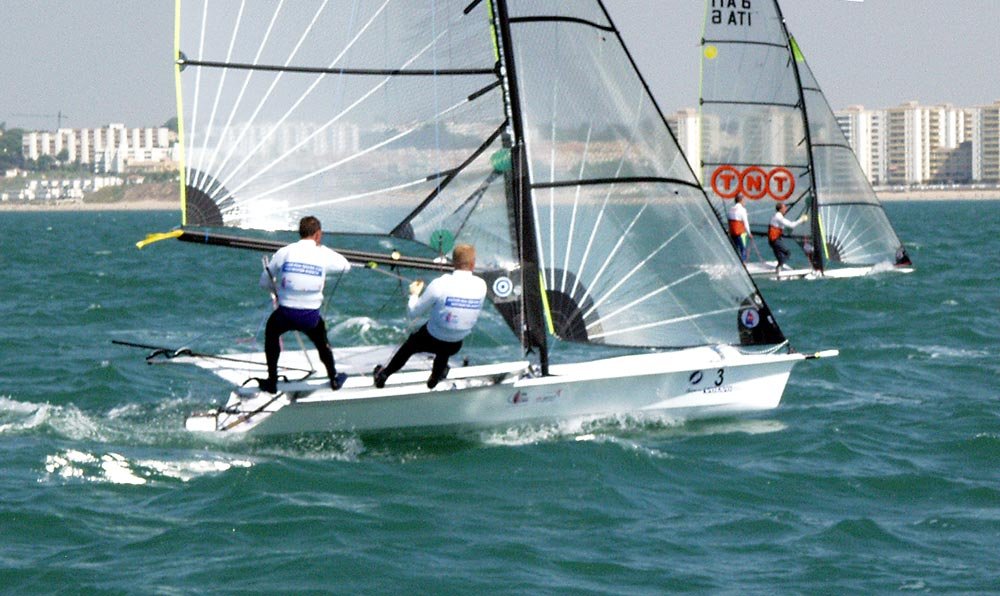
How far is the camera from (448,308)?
9.20 meters

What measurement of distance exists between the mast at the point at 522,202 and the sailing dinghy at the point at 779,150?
1285cm

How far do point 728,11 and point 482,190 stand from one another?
13.0 m

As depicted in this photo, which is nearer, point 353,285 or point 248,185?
point 248,185

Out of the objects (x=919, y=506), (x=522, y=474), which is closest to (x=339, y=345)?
(x=522, y=474)

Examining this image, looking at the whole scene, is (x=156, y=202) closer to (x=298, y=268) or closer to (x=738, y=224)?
(x=738, y=224)

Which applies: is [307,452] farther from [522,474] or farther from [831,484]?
[831,484]

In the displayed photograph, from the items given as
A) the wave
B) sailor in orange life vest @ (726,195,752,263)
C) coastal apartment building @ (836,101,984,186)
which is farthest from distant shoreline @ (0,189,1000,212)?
the wave

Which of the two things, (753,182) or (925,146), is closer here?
(753,182)

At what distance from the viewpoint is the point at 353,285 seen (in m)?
23.8

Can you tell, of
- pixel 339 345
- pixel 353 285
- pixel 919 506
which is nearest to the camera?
pixel 919 506

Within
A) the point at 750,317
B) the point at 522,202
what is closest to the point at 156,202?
the point at 750,317

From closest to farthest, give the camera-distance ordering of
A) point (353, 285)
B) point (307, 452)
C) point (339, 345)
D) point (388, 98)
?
point (307, 452) → point (388, 98) → point (339, 345) → point (353, 285)

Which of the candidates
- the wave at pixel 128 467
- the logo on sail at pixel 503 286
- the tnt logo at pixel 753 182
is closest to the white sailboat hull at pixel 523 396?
the wave at pixel 128 467

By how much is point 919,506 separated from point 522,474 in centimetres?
223
